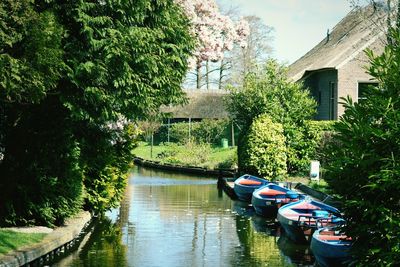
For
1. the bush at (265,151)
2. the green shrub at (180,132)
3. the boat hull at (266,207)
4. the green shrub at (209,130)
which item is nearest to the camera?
the boat hull at (266,207)

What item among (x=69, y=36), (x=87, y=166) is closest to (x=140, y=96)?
(x=69, y=36)

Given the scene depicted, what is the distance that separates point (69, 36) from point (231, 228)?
970 centimetres

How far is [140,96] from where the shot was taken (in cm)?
2017

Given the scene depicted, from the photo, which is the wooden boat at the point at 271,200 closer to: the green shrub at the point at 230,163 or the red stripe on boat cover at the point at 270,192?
the red stripe on boat cover at the point at 270,192

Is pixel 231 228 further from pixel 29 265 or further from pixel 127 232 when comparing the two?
pixel 29 265

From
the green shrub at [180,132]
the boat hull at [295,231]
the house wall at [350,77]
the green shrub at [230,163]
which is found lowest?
the boat hull at [295,231]

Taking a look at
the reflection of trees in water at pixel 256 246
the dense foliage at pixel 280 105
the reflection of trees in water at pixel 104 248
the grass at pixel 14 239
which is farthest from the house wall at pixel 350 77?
the grass at pixel 14 239

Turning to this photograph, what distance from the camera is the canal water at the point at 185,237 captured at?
19922 mm

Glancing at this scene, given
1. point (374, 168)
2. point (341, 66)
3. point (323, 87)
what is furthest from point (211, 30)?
point (374, 168)

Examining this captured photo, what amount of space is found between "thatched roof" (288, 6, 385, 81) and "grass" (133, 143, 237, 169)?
7.07 meters

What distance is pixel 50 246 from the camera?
62.4 ft

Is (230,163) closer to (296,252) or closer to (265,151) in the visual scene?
(265,151)

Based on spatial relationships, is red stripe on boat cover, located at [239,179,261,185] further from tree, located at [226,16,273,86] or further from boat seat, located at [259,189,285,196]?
tree, located at [226,16,273,86]

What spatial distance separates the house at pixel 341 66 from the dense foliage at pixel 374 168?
1290 inches
